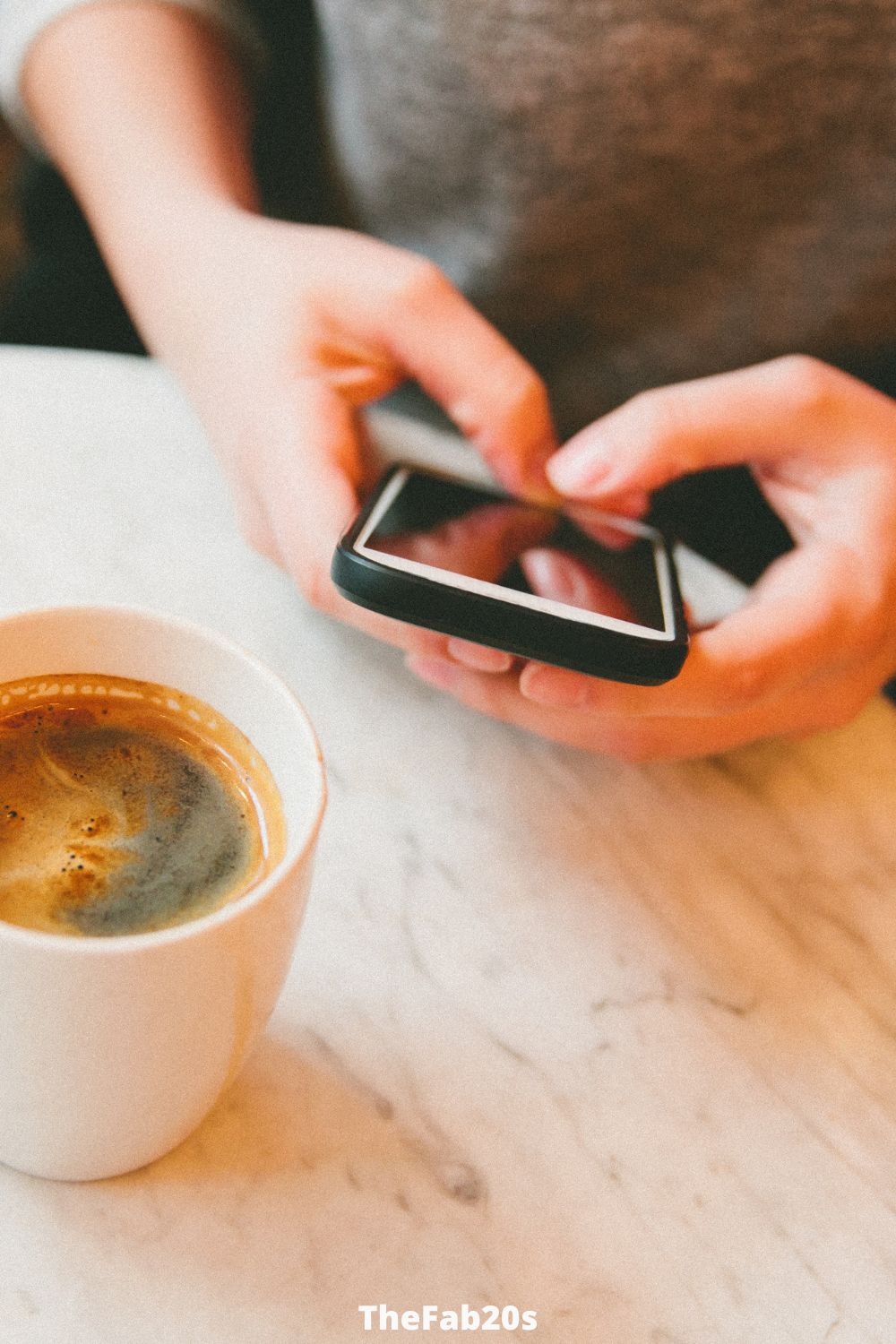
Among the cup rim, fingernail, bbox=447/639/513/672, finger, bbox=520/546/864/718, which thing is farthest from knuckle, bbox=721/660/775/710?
the cup rim

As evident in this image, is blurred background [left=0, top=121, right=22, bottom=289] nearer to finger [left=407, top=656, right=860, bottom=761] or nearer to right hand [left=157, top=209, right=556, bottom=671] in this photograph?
right hand [left=157, top=209, right=556, bottom=671]

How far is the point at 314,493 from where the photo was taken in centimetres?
51

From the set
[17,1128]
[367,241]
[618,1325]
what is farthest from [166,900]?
[367,241]

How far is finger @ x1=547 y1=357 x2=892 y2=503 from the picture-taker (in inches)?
21.7

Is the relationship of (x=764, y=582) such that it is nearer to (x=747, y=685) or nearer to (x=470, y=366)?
→ (x=747, y=685)

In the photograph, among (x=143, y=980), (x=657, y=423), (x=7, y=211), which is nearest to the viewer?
(x=143, y=980)

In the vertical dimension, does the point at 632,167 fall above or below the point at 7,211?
above

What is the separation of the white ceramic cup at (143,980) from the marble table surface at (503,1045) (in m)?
0.05

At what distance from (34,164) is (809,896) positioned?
85cm

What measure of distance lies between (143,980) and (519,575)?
0.27 metres

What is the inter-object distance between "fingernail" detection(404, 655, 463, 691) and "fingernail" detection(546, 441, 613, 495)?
129mm

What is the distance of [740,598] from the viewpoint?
0.64 metres

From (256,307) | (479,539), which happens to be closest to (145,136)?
(256,307)

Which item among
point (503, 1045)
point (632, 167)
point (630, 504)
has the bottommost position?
point (503, 1045)
